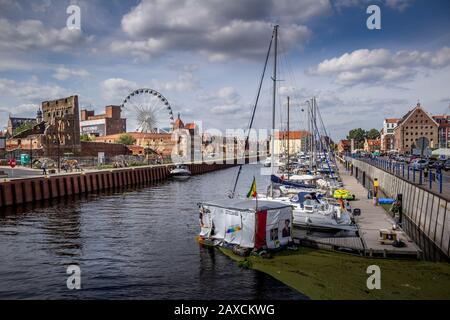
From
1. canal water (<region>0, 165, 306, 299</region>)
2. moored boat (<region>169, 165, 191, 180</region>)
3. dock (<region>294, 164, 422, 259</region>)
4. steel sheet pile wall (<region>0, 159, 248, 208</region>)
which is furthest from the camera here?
moored boat (<region>169, 165, 191, 180</region>)

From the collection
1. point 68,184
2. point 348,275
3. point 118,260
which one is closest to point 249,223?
point 348,275

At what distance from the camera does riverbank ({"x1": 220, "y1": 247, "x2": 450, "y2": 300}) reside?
55.2 feet

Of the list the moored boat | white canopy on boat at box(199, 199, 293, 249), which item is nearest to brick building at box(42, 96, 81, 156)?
the moored boat

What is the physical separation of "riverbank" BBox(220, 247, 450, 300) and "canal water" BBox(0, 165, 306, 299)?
83 centimetres

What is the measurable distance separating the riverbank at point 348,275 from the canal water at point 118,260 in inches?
32.7

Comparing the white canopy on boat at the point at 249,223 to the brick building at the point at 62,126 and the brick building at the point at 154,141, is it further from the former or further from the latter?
the brick building at the point at 154,141

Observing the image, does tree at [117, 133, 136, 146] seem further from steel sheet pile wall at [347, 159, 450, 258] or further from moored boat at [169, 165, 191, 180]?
steel sheet pile wall at [347, 159, 450, 258]

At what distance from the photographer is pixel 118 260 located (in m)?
23.7

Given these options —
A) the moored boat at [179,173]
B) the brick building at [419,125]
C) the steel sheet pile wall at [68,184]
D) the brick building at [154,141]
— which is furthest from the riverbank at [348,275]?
the brick building at [419,125]

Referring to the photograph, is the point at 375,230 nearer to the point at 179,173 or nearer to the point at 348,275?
the point at 348,275

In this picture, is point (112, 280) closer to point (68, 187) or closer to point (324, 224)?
point (324, 224)

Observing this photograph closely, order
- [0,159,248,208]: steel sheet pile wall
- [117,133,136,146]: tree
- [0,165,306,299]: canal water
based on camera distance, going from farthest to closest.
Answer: [117,133,136,146]: tree < [0,159,248,208]: steel sheet pile wall < [0,165,306,299]: canal water

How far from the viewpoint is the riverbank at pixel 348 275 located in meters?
16.8
